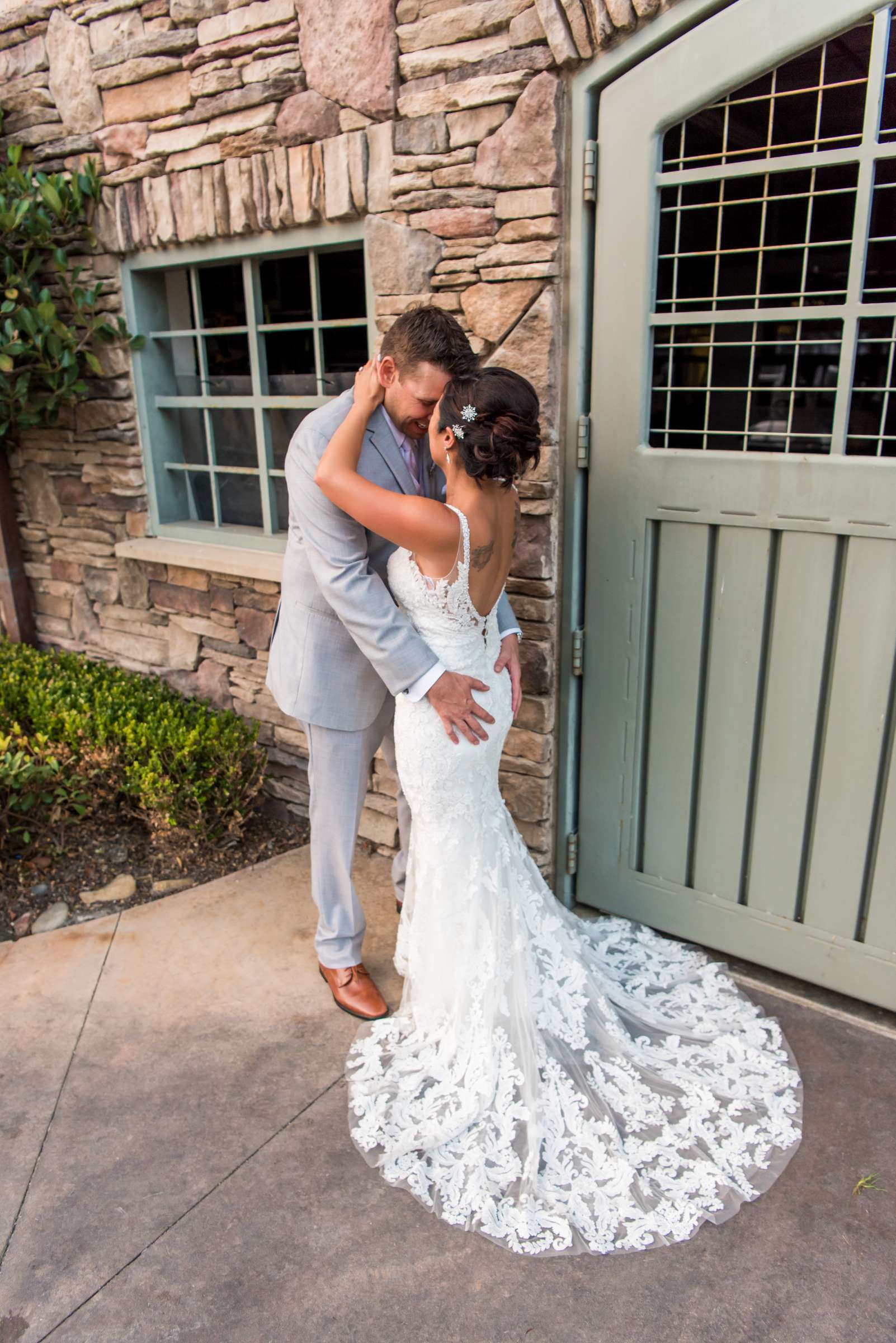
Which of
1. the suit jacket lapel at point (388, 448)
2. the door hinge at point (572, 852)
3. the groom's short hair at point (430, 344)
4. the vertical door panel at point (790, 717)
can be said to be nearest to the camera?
the groom's short hair at point (430, 344)

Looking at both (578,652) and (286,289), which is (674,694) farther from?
(286,289)

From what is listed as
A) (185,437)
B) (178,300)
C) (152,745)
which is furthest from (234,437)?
(152,745)

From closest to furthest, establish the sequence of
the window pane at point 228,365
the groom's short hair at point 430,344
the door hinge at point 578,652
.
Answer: the groom's short hair at point 430,344
the door hinge at point 578,652
the window pane at point 228,365

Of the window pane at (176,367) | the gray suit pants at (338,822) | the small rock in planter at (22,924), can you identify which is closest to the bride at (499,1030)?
the gray suit pants at (338,822)

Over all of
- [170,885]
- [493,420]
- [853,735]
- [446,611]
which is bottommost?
[170,885]

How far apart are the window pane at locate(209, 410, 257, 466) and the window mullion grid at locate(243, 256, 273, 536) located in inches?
1.6

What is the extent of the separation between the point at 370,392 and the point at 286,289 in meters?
1.46

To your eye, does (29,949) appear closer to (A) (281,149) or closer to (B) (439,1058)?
(B) (439,1058)

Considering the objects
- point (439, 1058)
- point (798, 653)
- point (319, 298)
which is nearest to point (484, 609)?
point (798, 653)

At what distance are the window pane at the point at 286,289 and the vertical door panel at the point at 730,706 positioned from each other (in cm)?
191

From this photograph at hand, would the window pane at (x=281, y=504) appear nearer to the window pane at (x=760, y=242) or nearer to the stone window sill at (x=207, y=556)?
the stone window sill at (x=207, y=556)

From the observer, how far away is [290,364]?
3.70m

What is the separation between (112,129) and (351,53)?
1306 mm

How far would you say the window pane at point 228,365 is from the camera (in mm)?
3885
